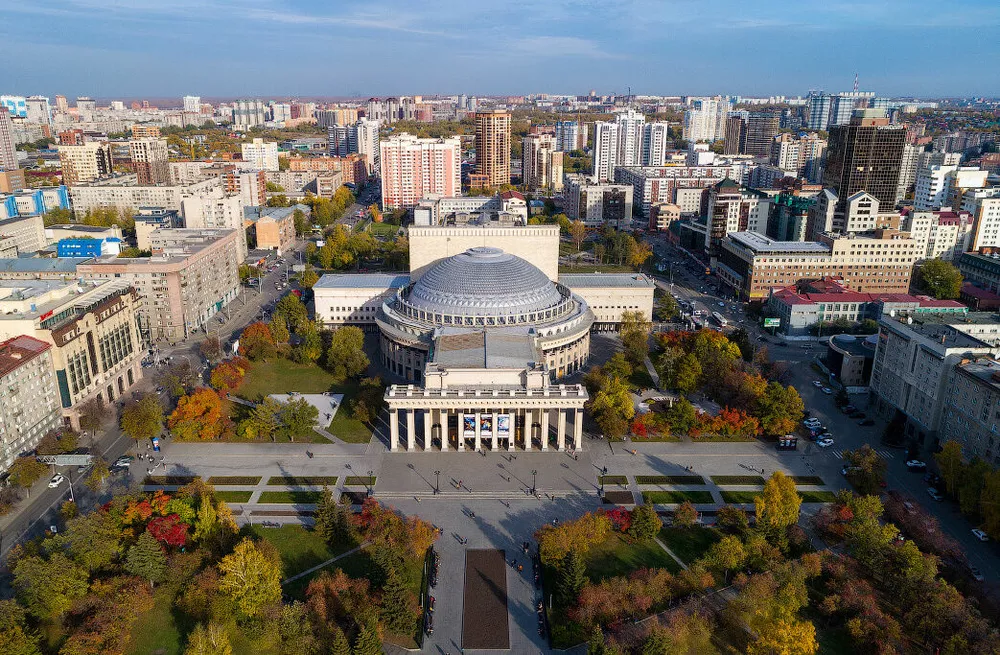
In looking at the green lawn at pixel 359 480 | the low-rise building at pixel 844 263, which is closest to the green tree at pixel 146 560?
the green lawn at pixel 359 480

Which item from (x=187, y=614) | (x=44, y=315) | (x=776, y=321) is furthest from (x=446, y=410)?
(x=776, y=321)

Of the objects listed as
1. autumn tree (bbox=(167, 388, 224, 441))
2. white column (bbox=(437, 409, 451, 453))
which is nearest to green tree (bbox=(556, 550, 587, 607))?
white column (bbox=(437, 409, 451, 453))

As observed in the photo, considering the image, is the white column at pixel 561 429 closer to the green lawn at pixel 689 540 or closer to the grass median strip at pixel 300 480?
the green lawn at pixel 689 540

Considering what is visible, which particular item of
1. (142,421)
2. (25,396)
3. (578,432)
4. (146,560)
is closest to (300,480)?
(146,560)

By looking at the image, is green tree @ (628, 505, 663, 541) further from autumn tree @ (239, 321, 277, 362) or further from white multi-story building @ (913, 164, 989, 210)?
white multi-story building @ (913, 164, 989, 210)

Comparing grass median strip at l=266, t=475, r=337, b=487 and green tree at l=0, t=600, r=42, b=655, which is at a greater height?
green tree at l=0, t=600, r=42, b=655

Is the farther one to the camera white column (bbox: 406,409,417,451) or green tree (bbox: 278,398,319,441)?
green tree (bbox: 278,398,319,441)
